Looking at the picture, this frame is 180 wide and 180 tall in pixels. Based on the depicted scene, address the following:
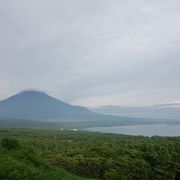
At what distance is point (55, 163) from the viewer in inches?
755

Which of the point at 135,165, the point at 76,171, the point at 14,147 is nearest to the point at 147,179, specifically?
the point at 135,165

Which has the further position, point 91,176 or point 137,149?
point 137,149

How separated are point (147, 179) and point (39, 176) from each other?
463 inches

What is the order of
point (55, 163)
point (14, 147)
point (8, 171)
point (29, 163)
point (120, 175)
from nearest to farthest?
point (8, 171)
point (29, 163)
point (14, 147)
point (55, 163)
point (120, 175)

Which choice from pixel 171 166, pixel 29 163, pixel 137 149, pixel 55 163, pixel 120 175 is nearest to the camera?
pixel 29 163

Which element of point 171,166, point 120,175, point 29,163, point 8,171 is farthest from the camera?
point 171,166

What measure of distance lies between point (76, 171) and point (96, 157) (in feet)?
7.11

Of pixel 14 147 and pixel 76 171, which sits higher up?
pixel 14 147

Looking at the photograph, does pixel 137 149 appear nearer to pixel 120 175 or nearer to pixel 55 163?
pixel 120 175

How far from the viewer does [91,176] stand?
19.8 metres

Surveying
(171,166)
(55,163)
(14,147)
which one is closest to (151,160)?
(171,166)

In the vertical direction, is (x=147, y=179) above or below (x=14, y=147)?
below

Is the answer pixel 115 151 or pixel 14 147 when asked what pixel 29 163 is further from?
pixel 115 151

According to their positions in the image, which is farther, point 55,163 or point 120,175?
point 120,175
